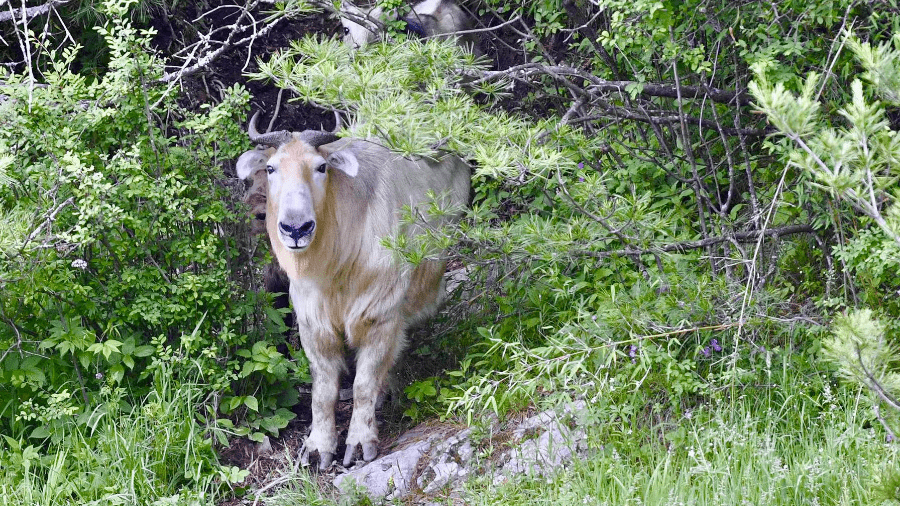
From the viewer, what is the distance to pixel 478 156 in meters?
3.88

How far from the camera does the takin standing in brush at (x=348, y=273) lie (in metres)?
4.95

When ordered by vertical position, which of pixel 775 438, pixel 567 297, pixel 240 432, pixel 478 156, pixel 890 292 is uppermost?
pixel 478 156

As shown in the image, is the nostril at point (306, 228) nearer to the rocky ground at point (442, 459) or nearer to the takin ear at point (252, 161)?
the takin ear at point (252, 161)

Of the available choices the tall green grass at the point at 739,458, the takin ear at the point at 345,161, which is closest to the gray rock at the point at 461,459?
the tall green grass at the point at 739,458

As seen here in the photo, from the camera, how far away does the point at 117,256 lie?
507 centimetres

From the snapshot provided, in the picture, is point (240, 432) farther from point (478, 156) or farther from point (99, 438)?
point (478, 156)

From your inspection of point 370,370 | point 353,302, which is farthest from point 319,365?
point 353,302

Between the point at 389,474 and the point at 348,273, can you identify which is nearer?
the point at 389,474

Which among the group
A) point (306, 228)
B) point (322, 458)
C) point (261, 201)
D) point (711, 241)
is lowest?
point (322, 458)

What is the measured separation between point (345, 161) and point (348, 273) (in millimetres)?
623

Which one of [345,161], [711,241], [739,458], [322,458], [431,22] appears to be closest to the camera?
[739,458]

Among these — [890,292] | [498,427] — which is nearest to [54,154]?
[498,427]

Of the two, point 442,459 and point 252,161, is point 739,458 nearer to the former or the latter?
point 442,459

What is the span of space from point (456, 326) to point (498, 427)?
94cm
